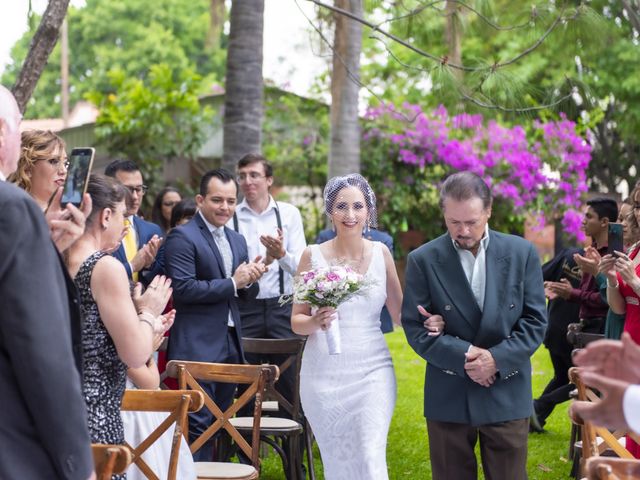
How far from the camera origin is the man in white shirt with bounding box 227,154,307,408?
8008 millimetres

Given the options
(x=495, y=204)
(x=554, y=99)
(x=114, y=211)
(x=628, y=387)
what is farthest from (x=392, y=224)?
(x=628, y=387)

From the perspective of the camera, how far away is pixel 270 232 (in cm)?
829

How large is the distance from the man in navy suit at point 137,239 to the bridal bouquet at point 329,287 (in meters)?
1.74

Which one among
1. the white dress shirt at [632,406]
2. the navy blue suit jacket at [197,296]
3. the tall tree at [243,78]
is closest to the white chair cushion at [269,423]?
the navy blue suit jacket at [197,296]

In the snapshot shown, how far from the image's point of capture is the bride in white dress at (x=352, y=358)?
226 inches

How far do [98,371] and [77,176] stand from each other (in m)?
0.88

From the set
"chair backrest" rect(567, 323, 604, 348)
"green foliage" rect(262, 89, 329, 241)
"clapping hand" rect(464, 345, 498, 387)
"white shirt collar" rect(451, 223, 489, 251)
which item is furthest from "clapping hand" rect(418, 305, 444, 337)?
"green foliage" rect(262, 89, 329, 241)

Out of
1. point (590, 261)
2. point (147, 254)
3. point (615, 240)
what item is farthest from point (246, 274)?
point (590, 261)

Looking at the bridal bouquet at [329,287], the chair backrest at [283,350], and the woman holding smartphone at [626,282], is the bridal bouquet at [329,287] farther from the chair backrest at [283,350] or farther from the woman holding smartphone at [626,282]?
the woman holding smartphone at [626,282]

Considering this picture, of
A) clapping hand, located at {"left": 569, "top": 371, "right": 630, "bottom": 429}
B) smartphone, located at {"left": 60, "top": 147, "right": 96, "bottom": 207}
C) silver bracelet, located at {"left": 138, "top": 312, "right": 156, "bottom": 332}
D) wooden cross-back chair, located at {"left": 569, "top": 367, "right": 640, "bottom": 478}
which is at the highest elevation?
smartphone, located at {"left": 60, "top": 147, "right": 96, "bottom": 207}

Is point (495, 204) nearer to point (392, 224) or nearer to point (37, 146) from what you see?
point (392, 224)

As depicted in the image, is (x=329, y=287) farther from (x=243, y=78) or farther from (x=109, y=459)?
(x=243, y=78)

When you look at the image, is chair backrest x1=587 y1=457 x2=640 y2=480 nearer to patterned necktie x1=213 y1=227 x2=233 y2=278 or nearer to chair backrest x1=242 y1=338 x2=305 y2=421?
chair backrest x1=242 y1=338 x2=305 y2=421

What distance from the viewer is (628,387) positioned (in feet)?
8.25
